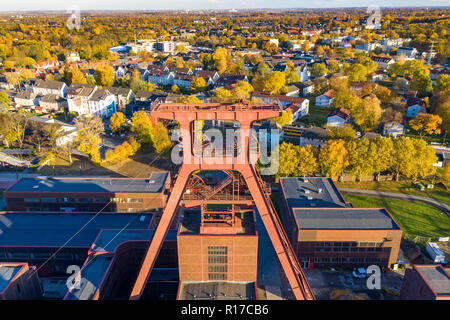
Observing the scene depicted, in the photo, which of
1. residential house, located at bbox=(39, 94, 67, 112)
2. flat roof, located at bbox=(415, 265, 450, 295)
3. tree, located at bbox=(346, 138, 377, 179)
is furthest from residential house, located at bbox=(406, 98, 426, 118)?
residential house, located at bbox=(39, 94, 67, 112)

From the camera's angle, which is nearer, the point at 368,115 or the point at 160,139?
the point at 160,139

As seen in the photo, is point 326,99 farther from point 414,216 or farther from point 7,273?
point 7,273

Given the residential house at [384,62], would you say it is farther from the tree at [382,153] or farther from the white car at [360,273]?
the white car at [360,273]

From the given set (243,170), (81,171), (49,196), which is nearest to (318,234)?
(243,170)

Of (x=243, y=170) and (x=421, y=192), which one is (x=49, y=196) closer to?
(x=243, y=170)

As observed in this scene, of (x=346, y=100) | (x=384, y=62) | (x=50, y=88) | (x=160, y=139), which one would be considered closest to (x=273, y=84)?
(x=346, y=100)

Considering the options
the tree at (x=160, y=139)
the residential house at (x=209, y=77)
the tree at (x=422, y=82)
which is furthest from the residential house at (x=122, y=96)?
the tree at (x=422, y=82)

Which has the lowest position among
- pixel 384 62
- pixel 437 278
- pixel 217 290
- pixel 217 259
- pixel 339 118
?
pixel 217 290
